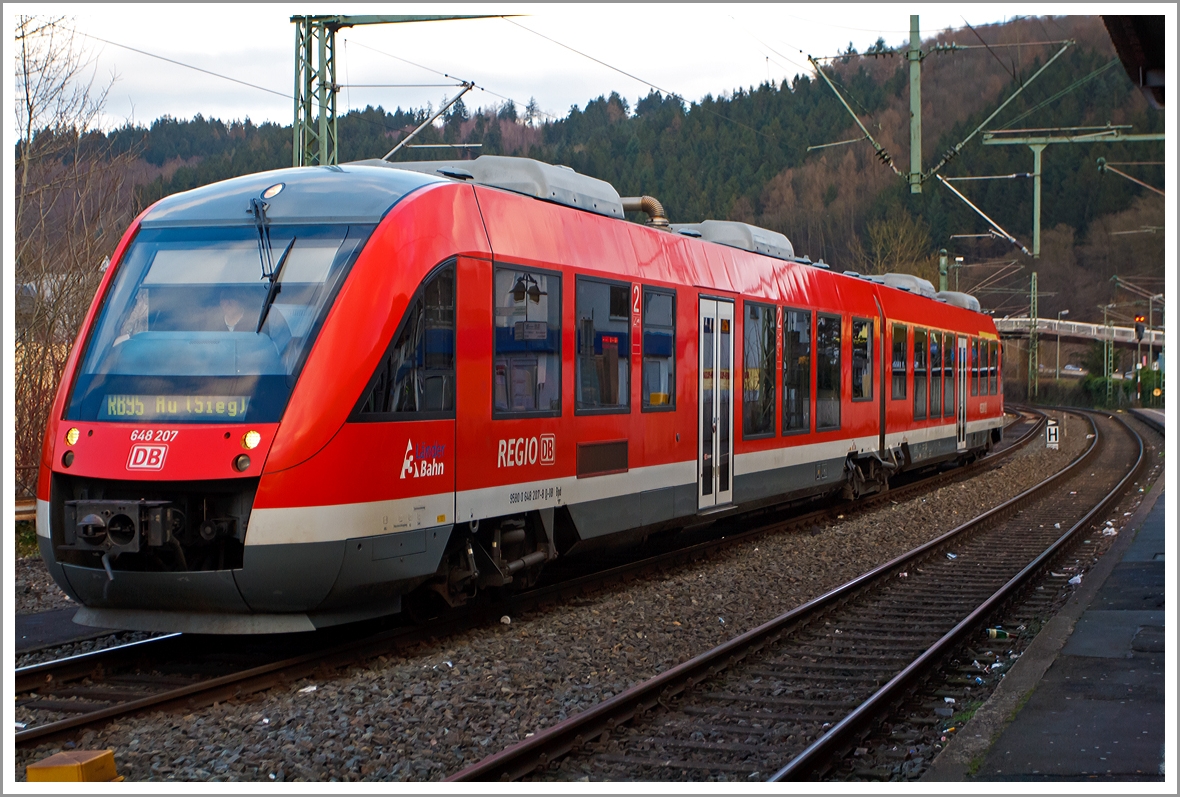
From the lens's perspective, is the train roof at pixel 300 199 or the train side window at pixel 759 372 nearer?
the train roof at pixel 300 199

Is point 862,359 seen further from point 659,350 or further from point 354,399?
point 354,399

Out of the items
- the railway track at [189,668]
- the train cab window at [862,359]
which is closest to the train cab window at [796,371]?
the train cab window at [862,359]

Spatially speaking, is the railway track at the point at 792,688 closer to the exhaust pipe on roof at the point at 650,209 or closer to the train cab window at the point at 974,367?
the exhaust pipe on roof at the point at 650,209

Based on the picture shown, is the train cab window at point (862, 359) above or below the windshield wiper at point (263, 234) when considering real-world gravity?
below

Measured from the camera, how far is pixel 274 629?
274 inches

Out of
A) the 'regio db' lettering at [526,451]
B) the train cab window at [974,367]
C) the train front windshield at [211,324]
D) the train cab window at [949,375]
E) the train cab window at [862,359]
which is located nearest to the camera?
the train front windshield at [211,324]

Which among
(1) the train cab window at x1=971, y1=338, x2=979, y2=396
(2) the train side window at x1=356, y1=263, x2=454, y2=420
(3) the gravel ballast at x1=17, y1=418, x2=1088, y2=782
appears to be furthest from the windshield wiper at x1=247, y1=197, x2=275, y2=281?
(1) the train cab window at x1=971, y1=338, x2=979, y2=396

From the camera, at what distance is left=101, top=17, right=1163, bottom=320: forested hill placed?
5650 cm

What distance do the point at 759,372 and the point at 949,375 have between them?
9.86m

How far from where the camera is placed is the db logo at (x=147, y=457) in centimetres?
681

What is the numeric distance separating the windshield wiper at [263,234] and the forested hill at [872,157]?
3452cm

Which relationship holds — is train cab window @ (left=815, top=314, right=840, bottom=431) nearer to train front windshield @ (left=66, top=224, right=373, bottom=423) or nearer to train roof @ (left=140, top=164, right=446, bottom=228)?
train roof @ (left=140, top=164, right=446, bottom=228)

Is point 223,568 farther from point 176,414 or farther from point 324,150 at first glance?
point 324,150

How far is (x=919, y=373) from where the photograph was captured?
63.4 ft
